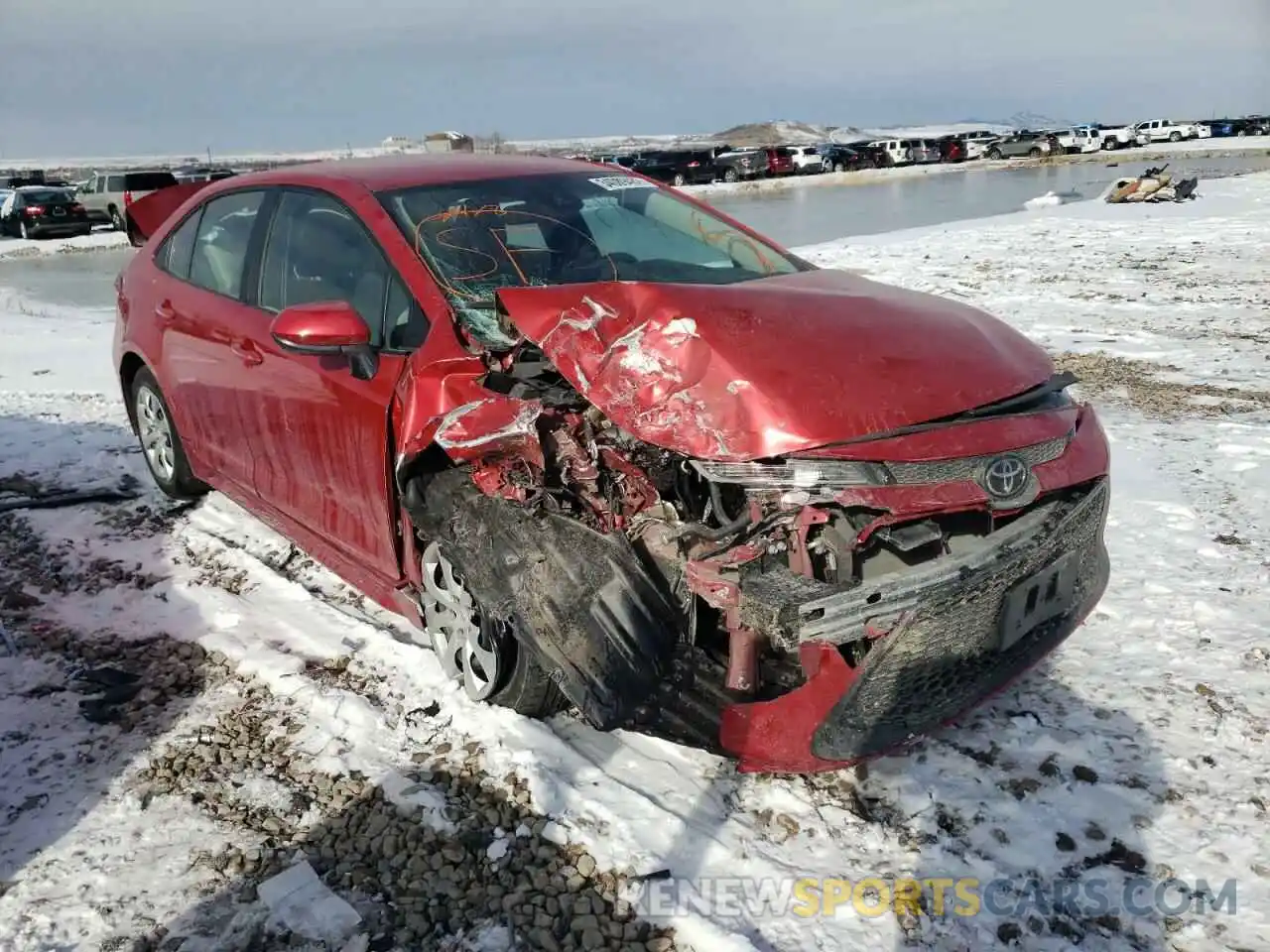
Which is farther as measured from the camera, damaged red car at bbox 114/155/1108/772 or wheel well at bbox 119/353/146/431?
wheel well at bbox 119/353/146/431

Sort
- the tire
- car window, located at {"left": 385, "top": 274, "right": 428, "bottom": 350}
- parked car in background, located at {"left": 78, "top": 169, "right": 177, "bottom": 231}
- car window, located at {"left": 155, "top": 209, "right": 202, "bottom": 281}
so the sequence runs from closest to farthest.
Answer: car window, located at {"left": 385, "top": 274, "right": 428, "bottom": 350}, car window, located at {"left": 155, "top": 209, "right": 202, "bottom": 281}, the tire, parked car in background, located at {"left": 78, "top": 169, "right": 177, "bottom": 231}

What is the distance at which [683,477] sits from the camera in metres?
2.77


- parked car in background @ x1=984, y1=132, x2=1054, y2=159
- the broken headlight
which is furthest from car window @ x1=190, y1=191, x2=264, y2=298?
parked car in background @ x1=984, y1=132, x2=1054, y2=159

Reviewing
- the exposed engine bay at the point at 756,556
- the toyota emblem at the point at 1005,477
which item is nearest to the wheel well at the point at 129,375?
the exposed engine bay at the point at 756,556

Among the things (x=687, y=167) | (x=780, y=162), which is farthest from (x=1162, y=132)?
(x=687, y=167)

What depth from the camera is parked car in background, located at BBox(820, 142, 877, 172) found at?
44.7 meters

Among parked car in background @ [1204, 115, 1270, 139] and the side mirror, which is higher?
parked car in background @ [1204, 115, 1270, 139]

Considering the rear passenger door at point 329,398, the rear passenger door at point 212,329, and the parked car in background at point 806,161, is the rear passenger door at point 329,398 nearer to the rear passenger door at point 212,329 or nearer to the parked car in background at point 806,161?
the rear passenger door at point 212,329

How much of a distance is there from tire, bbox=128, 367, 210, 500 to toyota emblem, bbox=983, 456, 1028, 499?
385 centimetres

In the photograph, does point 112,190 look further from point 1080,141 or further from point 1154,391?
point 1080,141

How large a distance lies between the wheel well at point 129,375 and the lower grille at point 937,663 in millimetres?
4092

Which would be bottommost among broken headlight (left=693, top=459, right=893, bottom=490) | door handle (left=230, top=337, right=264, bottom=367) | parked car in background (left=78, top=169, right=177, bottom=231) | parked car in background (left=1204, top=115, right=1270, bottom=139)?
broken headlight (left=693, top=459, right=893, bottom=490)

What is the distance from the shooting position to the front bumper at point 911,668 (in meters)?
2.36

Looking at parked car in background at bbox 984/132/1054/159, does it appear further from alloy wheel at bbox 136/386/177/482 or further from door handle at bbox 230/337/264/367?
door handle at bbox 230/337/264/367
